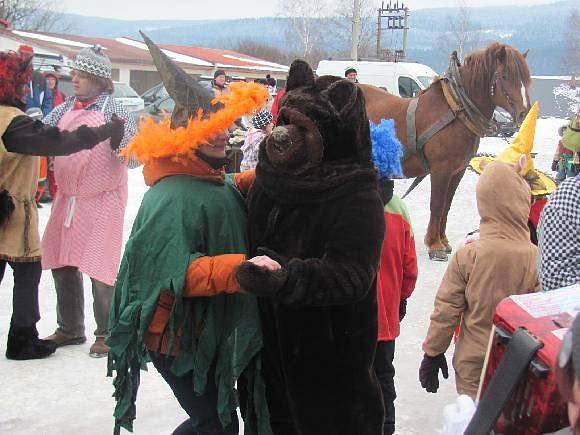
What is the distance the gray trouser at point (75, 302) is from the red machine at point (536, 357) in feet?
10.9

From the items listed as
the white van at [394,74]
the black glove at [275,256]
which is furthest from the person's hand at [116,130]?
the white van at [394,74]

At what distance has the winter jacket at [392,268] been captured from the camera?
3.17 m

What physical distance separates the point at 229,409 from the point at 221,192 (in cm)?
79

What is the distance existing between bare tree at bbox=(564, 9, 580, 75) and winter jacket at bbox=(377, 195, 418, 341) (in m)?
65.2

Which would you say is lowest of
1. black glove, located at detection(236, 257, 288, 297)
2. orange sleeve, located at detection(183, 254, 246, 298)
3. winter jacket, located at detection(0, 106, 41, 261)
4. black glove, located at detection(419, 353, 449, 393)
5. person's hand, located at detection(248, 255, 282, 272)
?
black glove, located at detection(419, 353, 449, 393)

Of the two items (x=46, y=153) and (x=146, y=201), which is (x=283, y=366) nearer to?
(x=146, y=201)

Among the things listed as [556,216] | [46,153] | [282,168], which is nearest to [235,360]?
[282,168]

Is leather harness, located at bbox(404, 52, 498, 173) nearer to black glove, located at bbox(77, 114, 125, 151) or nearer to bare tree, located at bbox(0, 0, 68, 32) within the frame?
black glove, located at bbox(77, 114, 125, 151)

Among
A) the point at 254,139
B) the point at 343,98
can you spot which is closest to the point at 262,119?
the point at 254,139

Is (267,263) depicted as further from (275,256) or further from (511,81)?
(511,81)

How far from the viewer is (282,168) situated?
226cm

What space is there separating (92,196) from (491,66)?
421cm

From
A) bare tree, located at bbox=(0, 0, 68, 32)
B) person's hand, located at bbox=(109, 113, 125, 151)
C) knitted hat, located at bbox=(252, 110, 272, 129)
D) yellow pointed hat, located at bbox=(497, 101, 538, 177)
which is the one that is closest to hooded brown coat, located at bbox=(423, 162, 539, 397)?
yellow pointed hat, located at bbox=(497, 101, 538, 177)

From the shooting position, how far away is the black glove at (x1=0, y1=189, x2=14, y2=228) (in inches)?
163
